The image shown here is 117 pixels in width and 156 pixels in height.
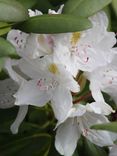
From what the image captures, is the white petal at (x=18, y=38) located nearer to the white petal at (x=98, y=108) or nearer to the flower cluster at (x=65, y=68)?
the flower cluster at (x=65, y=68)

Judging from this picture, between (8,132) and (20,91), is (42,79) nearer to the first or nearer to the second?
(20,91)

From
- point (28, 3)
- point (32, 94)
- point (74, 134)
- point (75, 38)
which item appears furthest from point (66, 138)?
point (28, 3)

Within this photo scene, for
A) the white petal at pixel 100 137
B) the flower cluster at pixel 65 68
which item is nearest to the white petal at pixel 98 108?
the flower cluster at pixel 65 68

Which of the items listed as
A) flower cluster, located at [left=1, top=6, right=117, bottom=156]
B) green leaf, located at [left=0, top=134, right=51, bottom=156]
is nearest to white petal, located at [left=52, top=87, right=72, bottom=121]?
flower cluster, located at [left=1, top=6, right=117, bottom=156]

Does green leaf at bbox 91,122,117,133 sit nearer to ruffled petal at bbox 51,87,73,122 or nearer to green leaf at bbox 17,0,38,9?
ruffled petal at bbox 51,87,73,122

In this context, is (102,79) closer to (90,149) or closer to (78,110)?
(78,110)
